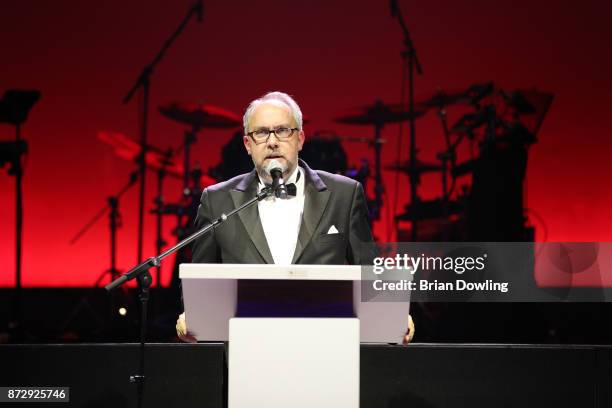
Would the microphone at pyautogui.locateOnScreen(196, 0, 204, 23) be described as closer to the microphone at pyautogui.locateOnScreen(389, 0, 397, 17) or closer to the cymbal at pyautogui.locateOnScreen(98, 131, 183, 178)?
the cymbal at pyautogui.locateOnScreen(98, 131, 183, 178)

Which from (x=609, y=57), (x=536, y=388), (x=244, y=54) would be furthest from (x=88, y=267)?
(x=609, y=57)

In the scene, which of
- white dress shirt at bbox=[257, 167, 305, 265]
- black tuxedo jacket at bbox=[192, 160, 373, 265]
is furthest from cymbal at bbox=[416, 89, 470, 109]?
white dress shirt at bbox=[257, 167, 305, 265]

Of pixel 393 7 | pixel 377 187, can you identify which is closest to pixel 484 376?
pixel 377 187

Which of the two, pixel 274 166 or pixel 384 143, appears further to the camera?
pixel 384 143

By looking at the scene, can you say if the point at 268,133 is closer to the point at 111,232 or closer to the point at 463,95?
the point at 463,95

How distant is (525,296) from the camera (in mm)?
4465

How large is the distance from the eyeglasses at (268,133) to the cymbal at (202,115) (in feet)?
7.92

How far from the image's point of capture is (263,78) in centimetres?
502

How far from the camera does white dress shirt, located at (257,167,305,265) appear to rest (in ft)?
8.55

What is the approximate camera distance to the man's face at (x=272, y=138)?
2.56m

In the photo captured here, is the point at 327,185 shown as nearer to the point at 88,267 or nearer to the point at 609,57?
the point at 88,267

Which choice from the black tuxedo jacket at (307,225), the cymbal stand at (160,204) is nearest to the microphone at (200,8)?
the cymbal stand at (160,204)

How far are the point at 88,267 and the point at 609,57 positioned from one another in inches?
164

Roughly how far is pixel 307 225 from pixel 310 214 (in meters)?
0.06
